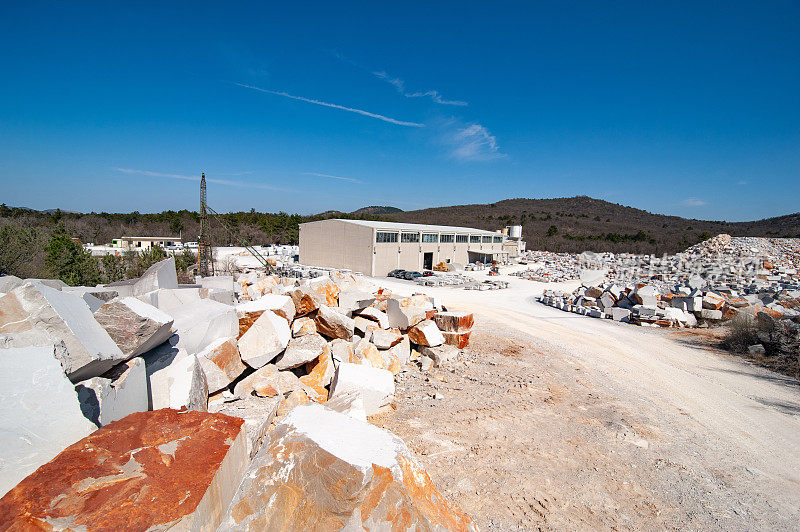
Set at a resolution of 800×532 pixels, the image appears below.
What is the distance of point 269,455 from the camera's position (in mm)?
2115

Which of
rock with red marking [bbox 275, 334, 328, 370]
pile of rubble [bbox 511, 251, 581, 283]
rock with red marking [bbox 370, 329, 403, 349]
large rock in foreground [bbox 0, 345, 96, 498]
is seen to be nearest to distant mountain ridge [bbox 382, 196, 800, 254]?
pile of rubble [bbox 511, 251, 581, 283]

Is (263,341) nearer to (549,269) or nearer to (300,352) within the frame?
(300,352)

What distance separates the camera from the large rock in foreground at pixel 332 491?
6.27 ft

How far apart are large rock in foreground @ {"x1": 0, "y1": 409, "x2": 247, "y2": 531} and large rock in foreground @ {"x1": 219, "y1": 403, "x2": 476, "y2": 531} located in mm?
209

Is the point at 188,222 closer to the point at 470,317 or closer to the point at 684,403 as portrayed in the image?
the point at 470,317

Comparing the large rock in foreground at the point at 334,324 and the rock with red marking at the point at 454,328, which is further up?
the large rock in foreground at the point at 334,324

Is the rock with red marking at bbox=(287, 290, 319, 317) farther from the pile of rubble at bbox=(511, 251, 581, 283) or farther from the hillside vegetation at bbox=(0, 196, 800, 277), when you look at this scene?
the pile of rubble at bbox=(511, 251, 581, 283)

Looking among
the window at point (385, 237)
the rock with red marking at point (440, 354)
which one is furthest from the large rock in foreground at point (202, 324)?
the window at point (385, 237)

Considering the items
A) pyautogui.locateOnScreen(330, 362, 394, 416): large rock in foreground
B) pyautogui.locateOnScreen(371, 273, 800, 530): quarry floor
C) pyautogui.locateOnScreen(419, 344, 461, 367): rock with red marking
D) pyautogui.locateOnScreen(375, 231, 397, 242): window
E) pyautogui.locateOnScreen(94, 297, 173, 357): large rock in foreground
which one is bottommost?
pyautogui.locateOnScreen(371, 273, 800, 530): quarry floor

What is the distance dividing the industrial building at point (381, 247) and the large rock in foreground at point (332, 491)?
2736 centimetres

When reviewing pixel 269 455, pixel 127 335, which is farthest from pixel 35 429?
pixel 269 455

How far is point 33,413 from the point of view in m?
2.55

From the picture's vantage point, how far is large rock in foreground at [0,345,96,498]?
2396 mm

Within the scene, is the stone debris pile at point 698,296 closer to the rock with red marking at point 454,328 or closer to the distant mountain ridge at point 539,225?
the rock with red marking at point 454,328
